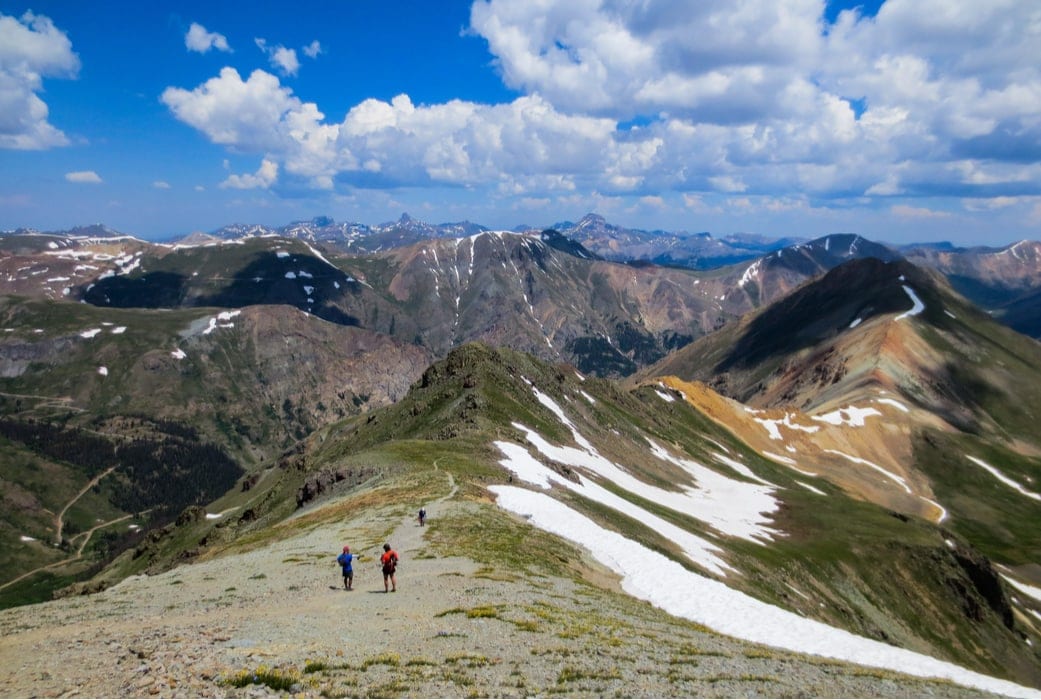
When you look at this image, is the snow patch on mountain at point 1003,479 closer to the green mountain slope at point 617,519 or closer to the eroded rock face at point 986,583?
the green mountain slope at point 617,519

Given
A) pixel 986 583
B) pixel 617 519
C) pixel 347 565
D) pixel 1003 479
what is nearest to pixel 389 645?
pixel 347 565

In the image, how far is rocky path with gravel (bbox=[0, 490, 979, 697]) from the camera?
580 inches

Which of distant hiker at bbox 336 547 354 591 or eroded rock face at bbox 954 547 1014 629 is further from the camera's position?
eroded rock face at bbox 954 547 1014 629

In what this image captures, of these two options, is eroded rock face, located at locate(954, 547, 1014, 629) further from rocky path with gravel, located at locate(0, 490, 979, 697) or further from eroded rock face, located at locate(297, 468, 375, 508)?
eroded rock face, located at locate(297, 468, 375, 508)

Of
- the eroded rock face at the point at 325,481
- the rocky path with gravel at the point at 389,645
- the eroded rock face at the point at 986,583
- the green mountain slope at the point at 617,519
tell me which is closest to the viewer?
the rocky path with gravel at the point at 389,645

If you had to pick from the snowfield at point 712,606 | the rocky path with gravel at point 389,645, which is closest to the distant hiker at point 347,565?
the rocky path with gravel at point 389,645

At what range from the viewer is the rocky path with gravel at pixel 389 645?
580 inches

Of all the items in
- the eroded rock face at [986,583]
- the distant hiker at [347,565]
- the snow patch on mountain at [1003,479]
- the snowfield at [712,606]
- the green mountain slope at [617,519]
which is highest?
the distant hiker at [347,565]

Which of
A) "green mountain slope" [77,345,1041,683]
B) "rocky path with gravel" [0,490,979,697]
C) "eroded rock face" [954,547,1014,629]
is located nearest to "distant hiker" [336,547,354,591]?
"rocky path with gravel" [0,490,979,697]

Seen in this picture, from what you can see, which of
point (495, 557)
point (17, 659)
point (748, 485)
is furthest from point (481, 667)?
point (748, 485)

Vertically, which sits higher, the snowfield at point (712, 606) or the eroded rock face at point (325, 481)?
the snowfield at point (712, 606)

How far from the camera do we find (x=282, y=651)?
56.0 feet

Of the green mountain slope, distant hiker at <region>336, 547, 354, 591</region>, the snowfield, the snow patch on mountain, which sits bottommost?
the snow patch on mountain

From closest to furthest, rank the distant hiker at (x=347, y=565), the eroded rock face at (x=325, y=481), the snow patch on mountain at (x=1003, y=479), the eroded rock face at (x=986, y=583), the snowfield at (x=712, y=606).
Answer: the distant hiker at (x=347, y=565)
the snowfield at (x=712, y=606)
the eroded rock face at (x=325, y=481)
the eroded rock face at (x=986, y=583)
the snow patch on mountain at (x=1003, y=479)
